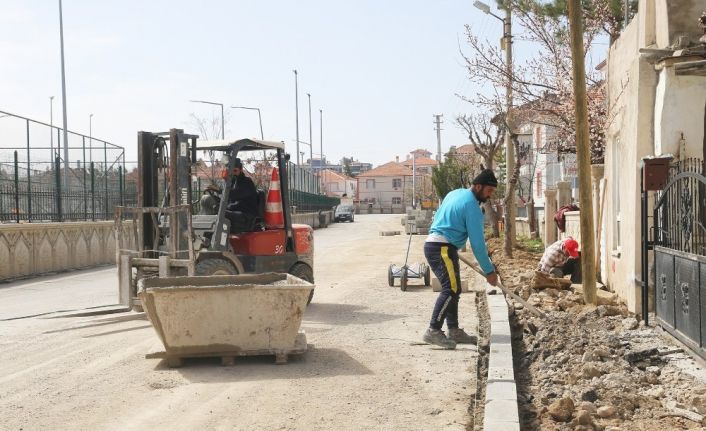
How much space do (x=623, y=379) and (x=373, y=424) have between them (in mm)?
2344

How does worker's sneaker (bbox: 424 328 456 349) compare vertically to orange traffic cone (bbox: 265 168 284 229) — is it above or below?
below

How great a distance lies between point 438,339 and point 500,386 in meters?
2.30

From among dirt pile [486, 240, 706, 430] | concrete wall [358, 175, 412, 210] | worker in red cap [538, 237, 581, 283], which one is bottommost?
dirt pile [486, 240, 706, 430]

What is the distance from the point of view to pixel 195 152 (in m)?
11.9

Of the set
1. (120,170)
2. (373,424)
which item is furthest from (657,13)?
(120,170)

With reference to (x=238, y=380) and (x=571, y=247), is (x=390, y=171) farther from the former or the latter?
(x=238, y=380)

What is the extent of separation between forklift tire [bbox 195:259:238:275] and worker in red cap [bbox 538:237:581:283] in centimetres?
611

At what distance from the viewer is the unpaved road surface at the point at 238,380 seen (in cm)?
642

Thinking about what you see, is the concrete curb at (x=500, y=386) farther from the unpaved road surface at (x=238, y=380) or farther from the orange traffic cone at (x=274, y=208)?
the orange traffic cone at (x=274, y=208)

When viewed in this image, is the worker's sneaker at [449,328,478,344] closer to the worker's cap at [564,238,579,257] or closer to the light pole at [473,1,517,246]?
the worker's cap at [564,238,579,257]

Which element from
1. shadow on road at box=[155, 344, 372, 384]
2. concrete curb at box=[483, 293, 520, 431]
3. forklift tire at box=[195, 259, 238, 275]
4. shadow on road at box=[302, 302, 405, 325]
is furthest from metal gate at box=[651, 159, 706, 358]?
forklift tire at box=[195, 259, 238, 275]

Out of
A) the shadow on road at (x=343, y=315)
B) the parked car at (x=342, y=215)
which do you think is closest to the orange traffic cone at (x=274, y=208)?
the shadow on road at (x=343, y=315)

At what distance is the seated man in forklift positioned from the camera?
12.0 meters

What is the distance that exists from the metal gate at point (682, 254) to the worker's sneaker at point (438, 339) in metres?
2.20
